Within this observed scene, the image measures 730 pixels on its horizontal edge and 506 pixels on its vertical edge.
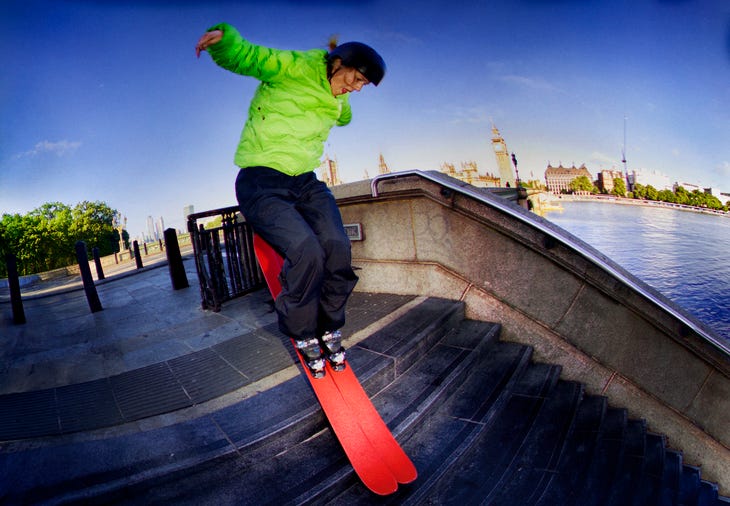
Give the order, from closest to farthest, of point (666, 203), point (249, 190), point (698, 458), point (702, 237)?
point (249, 190), point (698, 458), point (702, 237), point (666, 203)

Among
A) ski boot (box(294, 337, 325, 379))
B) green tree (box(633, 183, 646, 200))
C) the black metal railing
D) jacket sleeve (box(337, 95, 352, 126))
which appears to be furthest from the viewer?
green tree (box(633, 183, 646, 200))

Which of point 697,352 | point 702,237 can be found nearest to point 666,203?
point 702,237

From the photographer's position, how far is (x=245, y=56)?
198 cm

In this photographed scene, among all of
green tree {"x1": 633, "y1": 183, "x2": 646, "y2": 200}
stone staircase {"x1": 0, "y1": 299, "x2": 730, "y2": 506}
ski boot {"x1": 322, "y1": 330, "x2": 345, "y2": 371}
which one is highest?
ski boot {"x1": 322, "y1": 330, "x2": 345, "y2": 371}

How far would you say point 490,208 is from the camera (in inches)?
144

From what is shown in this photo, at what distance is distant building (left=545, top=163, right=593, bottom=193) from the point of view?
472 feet

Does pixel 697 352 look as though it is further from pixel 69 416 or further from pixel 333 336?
pixel 69 416

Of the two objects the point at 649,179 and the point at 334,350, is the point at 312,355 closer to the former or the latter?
the point at 334,350

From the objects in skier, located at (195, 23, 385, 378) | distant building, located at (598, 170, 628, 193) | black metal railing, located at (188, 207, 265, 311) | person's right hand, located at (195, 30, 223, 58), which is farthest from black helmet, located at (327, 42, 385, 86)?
distant building, located at (598, 170, 628, 193)

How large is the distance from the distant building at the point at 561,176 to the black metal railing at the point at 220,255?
16582 cm

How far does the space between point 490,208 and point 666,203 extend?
6384 inches

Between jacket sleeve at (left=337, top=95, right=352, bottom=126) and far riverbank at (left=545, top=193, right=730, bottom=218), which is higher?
jacket sleeve at (left=337, top=95, right=352, bottom=126)

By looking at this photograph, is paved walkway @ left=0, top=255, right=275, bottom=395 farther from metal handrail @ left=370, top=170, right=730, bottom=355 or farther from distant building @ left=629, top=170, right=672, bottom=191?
distant building @ left=629, top=170, right=672, bottom=191

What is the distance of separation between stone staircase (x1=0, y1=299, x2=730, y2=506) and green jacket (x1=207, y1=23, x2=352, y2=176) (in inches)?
68.4
